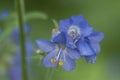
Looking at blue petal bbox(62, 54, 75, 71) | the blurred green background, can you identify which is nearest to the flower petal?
blue petal bbox(62, 54, 75, 71)

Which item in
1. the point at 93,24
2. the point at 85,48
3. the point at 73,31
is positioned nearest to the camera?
the point at 85,48

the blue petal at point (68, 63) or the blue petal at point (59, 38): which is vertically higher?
the blue petal at point (59, 38)

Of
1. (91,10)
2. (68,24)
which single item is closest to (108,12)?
(91,10)

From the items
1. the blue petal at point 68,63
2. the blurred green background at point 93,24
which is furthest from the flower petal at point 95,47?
the blurred green background at point 93,24

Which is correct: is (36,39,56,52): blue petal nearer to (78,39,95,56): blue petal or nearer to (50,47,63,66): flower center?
(50,47,63,66): flower center

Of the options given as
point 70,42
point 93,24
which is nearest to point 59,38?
point 70,42

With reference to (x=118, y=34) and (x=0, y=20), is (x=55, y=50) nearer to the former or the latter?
(x=0, y=20)

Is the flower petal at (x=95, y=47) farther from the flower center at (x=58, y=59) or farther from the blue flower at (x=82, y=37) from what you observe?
the flower center at (x=58, y=59)

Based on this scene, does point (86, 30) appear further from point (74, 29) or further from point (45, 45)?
point (45, 45)
